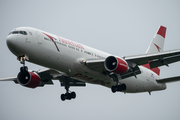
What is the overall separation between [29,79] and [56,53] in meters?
5.84

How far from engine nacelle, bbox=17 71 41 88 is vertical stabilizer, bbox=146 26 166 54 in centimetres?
1667

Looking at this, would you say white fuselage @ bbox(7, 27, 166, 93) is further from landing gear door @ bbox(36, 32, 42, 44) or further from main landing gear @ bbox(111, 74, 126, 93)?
main landing gear @ bbox(111, 74, 126, 93)

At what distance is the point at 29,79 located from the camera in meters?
33.2

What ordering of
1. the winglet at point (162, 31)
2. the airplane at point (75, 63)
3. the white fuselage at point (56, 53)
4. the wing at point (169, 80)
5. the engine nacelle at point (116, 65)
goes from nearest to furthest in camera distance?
the white fuselage at point (56, 53) → the airplane at point (75, 63) → the engine nacelle at point (116, 65) → the wing at point (169, 80) → the winglet at point (162, 31)

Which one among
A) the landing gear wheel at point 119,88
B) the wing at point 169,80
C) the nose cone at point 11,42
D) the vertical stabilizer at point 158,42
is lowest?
the landing gear wheel at point 119,88

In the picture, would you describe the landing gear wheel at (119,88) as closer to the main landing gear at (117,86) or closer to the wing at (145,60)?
the main landing gear at (117,86)

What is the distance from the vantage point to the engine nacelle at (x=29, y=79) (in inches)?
1287

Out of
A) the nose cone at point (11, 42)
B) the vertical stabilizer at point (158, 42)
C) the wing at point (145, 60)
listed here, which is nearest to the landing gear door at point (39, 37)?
the nose cone at point (11, 42)

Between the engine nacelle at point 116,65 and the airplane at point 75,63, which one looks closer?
the airplane at point 75,63

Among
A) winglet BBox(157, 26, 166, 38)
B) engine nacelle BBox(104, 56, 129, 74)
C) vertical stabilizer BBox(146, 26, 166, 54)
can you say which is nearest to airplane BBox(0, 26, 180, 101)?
engine nacelle BBox(104, 56, 129, 74)

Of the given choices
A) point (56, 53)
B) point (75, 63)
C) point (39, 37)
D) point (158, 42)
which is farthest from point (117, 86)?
point (158, 42)

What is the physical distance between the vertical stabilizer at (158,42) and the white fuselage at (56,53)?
10.7m

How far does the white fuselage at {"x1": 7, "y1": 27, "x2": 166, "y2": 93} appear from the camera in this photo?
27.5 meters

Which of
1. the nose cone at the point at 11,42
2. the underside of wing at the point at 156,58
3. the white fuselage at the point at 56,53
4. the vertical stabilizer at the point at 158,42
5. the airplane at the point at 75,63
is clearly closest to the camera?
the nose cone at the point at 11,42
